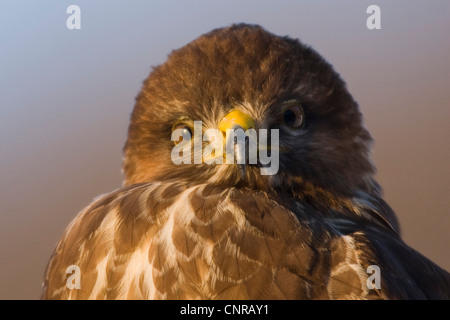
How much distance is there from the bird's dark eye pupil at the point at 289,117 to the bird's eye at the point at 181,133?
0.37 meters

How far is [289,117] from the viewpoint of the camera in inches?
108

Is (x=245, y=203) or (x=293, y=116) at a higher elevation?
(x=293, y=116)

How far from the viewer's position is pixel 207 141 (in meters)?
2.69

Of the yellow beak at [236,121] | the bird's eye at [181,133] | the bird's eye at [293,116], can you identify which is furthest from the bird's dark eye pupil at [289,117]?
the bird's eye at [181,133]

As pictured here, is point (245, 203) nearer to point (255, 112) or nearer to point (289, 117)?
point (255, 112)

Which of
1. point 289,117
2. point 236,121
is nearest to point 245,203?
point 236,121

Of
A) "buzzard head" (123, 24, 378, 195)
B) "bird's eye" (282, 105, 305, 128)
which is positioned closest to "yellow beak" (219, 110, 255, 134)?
"buzzard head" (123, 24, 378, 195)

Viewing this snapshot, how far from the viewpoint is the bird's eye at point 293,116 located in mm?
2732

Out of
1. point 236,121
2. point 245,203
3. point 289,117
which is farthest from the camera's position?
point 289,117

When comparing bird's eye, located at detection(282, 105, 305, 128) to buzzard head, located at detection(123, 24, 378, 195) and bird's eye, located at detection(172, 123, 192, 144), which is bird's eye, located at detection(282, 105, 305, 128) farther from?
bird's eye, located at detection(172, 123, 192, 144)

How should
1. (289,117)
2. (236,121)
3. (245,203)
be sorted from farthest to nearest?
(289,117), (236,121), (245,203)

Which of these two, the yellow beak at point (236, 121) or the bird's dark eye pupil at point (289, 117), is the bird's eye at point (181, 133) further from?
the bird's dark eye pupil at point (289, 117)

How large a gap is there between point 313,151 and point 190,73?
55 cm

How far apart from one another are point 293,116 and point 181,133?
0.43 metres
